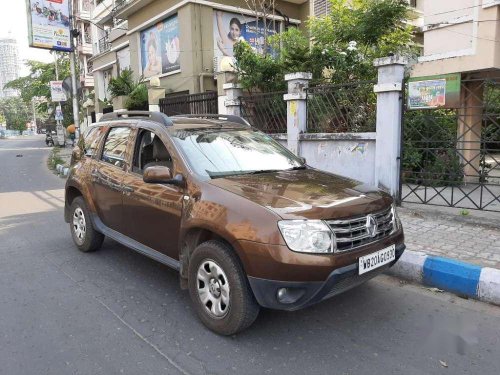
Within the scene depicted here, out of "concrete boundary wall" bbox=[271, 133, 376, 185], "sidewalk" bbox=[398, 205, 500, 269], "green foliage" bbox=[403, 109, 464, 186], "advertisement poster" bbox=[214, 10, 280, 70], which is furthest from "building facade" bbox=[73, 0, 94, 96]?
"sidewalk" bbox=[398, 205, 500, 269]

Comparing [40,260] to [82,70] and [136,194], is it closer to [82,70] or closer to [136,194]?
[136,194]

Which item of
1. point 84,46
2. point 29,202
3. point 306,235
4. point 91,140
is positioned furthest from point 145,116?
point 84,46

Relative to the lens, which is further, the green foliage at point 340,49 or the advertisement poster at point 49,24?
the advertisement poster at point 49,24

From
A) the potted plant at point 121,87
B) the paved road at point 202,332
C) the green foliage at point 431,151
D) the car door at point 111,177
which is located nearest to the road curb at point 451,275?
the paved road at point 202,332

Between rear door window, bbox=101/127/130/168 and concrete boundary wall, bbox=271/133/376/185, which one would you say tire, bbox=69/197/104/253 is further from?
concrete boundary wall, bbox=271/133/376/185

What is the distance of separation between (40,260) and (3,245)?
1.17m

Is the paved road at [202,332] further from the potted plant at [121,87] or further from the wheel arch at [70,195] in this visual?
the potted plant at [121,87]

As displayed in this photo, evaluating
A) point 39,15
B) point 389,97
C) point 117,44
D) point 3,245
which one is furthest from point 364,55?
point 117,44

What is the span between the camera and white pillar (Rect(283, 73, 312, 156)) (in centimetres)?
859

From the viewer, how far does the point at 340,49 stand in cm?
1058

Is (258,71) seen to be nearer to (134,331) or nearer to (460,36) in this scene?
(460,36)

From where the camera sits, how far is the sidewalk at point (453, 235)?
487 cm

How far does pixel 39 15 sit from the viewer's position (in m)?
16.8

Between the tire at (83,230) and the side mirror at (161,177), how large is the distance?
2.04 meters
